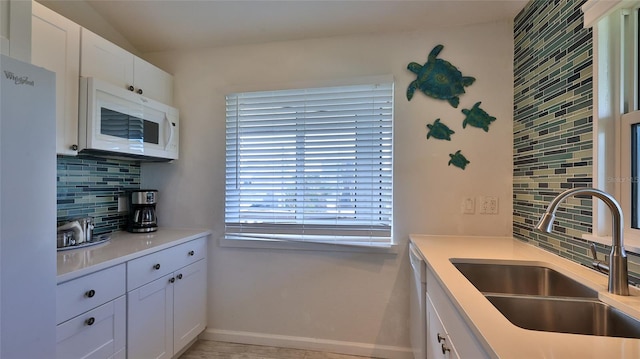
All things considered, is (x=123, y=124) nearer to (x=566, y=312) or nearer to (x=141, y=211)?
(x=141, y=211)

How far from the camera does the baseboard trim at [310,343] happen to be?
2.04m

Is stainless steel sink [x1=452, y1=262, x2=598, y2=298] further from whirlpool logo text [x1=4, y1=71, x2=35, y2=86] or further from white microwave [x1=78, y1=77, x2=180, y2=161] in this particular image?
white microwave [x1=78, y1=77, x2=180, y2=161]

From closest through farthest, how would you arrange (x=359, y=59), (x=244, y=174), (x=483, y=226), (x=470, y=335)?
1. (x=470, y=335)
2. (x=483, y=226)
3. (x=359, y=59)
4. (x=244, y=174)

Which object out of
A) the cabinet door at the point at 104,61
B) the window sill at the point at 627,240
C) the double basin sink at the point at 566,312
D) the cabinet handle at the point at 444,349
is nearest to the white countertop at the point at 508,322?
the double basin sink at the point at 566,312

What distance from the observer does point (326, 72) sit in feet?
7.04

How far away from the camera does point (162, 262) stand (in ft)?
5.89

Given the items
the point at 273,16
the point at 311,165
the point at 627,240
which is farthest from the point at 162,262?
the point at 627,240

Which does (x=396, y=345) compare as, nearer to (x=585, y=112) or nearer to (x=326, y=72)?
(x=585, y=112)

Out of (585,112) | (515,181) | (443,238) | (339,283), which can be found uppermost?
(585,112)

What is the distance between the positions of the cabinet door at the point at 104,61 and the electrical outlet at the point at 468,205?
235 cm

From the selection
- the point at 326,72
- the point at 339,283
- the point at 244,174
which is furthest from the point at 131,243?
the point at 326,72

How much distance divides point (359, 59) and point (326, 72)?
0.25m

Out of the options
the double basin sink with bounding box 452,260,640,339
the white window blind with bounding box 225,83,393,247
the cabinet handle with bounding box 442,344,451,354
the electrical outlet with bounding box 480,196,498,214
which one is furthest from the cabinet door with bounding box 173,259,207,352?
the electrical outlet with bounding box 480,196,498,214

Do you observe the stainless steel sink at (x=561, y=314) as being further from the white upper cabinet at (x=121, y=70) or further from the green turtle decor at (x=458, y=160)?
the white upper cabinet at (x=121, y=70)
